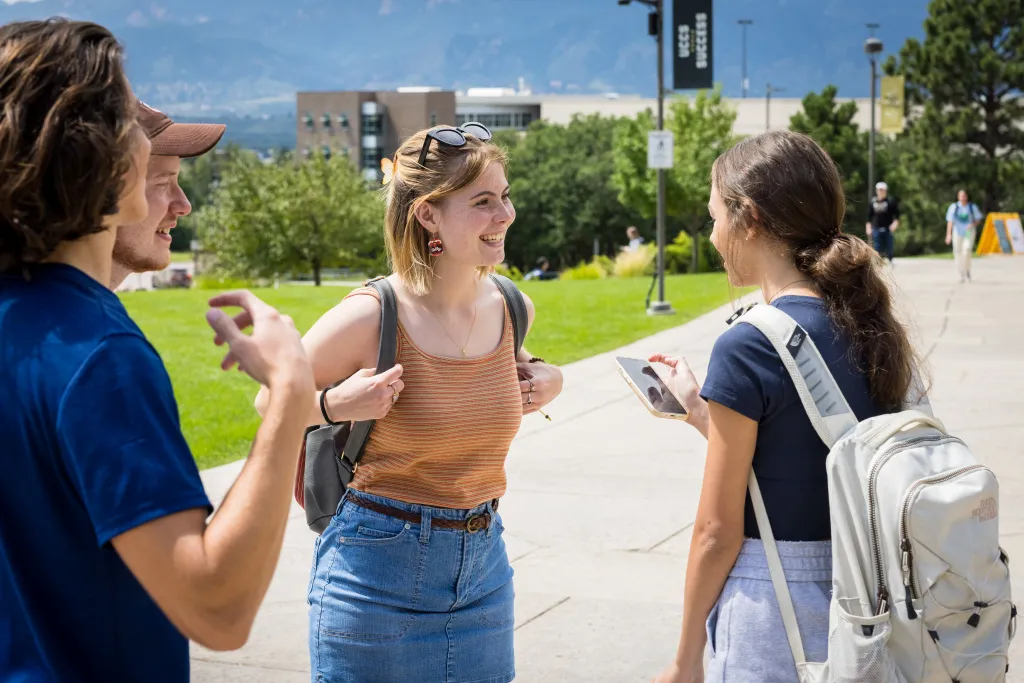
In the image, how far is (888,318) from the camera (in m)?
2.48

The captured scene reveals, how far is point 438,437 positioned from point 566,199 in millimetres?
94476

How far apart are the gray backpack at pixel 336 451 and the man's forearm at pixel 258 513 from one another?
1331mm

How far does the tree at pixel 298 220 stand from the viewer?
78250mm

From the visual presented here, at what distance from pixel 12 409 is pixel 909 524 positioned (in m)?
1.55

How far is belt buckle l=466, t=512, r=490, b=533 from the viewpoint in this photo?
9.49ft

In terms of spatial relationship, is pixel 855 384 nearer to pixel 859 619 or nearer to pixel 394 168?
pixel 859 619

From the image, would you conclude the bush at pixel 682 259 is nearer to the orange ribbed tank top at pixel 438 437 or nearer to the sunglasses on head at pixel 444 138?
the sunglasses on head at pixel 444 138

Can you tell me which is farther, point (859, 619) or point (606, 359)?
point (606, 359)

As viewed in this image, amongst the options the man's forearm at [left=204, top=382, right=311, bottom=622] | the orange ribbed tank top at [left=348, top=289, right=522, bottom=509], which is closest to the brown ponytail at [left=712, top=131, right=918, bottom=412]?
the orange ribbed tank top at [left=348, top=289, right=522, bottom=509]

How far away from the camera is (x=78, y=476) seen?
A: 4.65 ft

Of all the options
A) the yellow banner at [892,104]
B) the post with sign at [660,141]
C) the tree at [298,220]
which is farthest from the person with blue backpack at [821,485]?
the tree at [298,220]

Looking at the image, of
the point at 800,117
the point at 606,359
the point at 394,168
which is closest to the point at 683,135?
the point at 800,117

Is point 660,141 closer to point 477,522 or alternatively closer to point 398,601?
point 477,522

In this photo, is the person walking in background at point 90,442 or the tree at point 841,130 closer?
the person walking in background at point 90,442
